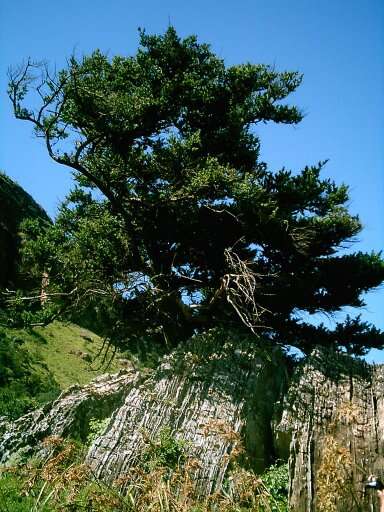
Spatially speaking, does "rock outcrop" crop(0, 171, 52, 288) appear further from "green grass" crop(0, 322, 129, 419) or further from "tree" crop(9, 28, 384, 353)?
"tree" crop(9, 28, 384, 353)

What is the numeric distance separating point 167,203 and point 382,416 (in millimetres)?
7872

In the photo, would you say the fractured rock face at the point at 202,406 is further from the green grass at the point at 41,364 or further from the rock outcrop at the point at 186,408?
the green grass at the point at 41,364

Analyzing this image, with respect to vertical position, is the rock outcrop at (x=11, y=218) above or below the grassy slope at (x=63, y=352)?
above

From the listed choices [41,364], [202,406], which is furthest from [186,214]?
[41,364]

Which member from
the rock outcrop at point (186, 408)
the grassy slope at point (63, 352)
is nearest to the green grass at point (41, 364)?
the grassy slope at point (63, 352)

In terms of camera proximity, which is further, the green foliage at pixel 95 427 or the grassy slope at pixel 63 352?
the grassy slope at pixel 63 352

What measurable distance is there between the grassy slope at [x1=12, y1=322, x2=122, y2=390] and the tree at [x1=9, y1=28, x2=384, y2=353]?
6.82m

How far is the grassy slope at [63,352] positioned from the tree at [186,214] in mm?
6822

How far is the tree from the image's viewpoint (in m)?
13.1

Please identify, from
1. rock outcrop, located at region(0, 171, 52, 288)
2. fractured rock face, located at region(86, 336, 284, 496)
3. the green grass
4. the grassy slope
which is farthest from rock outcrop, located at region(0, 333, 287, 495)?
rock outcrop, located at region(0, 171, 52, 288)

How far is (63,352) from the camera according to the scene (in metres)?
22.5

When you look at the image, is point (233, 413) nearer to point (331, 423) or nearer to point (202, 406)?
point (202, 406)

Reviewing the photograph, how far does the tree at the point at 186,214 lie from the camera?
13.1 meters

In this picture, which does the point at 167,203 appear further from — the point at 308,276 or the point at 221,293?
the point at 308,276
